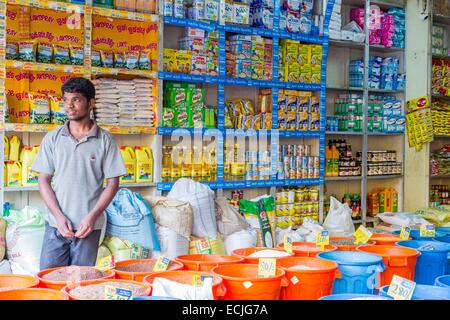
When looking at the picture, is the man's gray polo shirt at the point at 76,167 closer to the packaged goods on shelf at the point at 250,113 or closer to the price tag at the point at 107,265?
the price tag at the point at 107,265

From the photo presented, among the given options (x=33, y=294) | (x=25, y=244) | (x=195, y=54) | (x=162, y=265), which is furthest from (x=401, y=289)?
(x=195, y=54)

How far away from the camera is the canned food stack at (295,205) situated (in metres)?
6.32

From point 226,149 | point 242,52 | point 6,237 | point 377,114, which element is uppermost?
point 242,52

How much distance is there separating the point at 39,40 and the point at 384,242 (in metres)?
3.15

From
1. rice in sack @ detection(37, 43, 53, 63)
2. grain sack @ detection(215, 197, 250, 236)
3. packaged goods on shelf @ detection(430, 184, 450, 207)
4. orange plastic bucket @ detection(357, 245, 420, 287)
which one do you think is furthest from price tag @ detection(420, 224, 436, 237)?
packaged goods on shelf @ detection(430, 184, 450, 207)

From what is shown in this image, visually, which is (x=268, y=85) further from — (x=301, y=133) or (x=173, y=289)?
(x=173, y=289)

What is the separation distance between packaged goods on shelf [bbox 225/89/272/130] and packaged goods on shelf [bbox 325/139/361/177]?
105 cm

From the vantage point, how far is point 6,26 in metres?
4.80

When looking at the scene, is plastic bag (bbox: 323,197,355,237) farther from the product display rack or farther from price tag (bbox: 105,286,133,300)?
price tag (bbox: 105,286,133,300)

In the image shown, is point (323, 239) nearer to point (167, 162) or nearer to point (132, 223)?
point (132, 223)

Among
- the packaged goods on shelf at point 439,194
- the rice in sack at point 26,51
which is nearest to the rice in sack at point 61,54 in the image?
the rice in sack at point 26,51

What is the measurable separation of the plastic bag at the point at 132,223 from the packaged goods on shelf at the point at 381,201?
12.4 ft

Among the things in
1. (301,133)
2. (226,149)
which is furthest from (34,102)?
(301,133)

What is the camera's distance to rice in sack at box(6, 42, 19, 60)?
A: 471 centimetres
